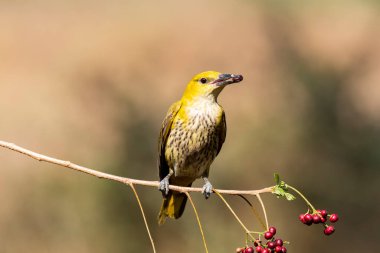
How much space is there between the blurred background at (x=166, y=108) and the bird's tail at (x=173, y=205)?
2.92 m

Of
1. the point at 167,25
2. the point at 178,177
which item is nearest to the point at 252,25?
the point at 167,25

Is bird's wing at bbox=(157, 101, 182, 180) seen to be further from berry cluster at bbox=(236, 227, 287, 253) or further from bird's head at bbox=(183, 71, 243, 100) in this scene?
berry cluster at bbox=(236, 227, 287, 253)

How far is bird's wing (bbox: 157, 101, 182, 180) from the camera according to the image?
5.06 meters

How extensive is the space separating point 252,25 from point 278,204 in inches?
466

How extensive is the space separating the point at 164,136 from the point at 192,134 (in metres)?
0.24

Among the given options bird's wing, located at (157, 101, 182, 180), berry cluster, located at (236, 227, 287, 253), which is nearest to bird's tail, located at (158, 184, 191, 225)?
bird's wing, located at (157, 101, 182, 180)

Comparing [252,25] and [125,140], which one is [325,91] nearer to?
[125,140]

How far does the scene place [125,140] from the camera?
9875 mm

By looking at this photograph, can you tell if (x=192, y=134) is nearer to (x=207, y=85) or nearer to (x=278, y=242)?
(x=207, y=85)

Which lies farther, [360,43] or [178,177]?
[360,43]

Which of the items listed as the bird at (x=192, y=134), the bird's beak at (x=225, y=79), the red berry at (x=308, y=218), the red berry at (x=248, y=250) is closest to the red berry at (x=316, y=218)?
the red berry at (x=308, y=218)

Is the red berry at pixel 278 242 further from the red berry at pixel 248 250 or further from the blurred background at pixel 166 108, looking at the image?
the blurred background at pixel 166 108

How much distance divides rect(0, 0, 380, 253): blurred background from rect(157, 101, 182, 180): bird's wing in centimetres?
295

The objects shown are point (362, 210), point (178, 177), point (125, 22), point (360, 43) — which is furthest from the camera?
point (125, 22)
